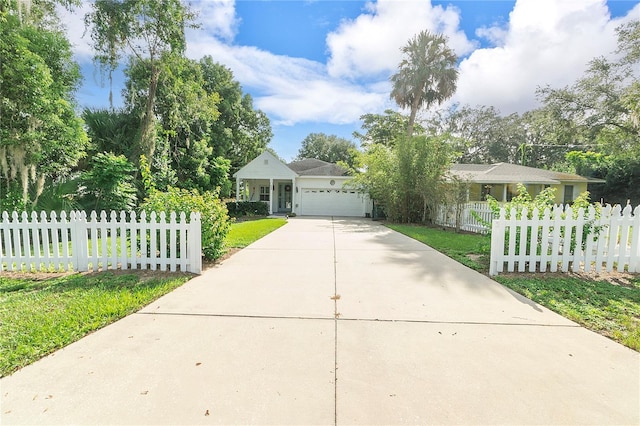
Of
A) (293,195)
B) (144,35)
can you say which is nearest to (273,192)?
(293,195)

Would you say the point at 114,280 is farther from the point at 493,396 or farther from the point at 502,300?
the point at 502,300

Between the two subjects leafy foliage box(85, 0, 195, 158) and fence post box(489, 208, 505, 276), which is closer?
fence post box(489, 208, 505, 276)

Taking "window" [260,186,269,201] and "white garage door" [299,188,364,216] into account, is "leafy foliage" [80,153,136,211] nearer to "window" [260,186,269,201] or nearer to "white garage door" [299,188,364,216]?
"white garage door" [299,188,364,216]

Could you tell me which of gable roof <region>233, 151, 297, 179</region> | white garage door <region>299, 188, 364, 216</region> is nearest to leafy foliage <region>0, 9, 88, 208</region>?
gable roof <region>233, 151, 297, 179</region>

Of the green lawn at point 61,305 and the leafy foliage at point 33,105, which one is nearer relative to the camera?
the green lawn at point 61,305

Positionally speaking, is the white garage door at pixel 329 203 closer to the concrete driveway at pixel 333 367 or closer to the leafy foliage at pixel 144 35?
the leafy foliage at pixel 144 35

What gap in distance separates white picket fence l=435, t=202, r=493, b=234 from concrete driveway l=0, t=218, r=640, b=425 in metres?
6.79

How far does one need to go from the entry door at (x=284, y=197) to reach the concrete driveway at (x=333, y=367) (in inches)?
673

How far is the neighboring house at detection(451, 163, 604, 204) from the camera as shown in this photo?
1718 centimetres

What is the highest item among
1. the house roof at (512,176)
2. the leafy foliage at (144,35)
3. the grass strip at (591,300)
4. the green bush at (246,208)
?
the leafy foliage at (144,35)

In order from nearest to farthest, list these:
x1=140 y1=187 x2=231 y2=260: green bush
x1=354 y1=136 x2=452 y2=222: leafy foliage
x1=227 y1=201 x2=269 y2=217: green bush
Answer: x1=140 y1=187 x2=231 y2=260: green bush → x1=354 y1=136 x2=452 y2=222: leafy foliage → x1=227 y1=201 x2=269 y2=217: green bush

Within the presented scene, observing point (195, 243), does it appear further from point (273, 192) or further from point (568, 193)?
point (568, 193)

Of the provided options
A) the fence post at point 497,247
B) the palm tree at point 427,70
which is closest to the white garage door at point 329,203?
the palm tree at point 427,70

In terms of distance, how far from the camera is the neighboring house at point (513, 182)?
676 inches
